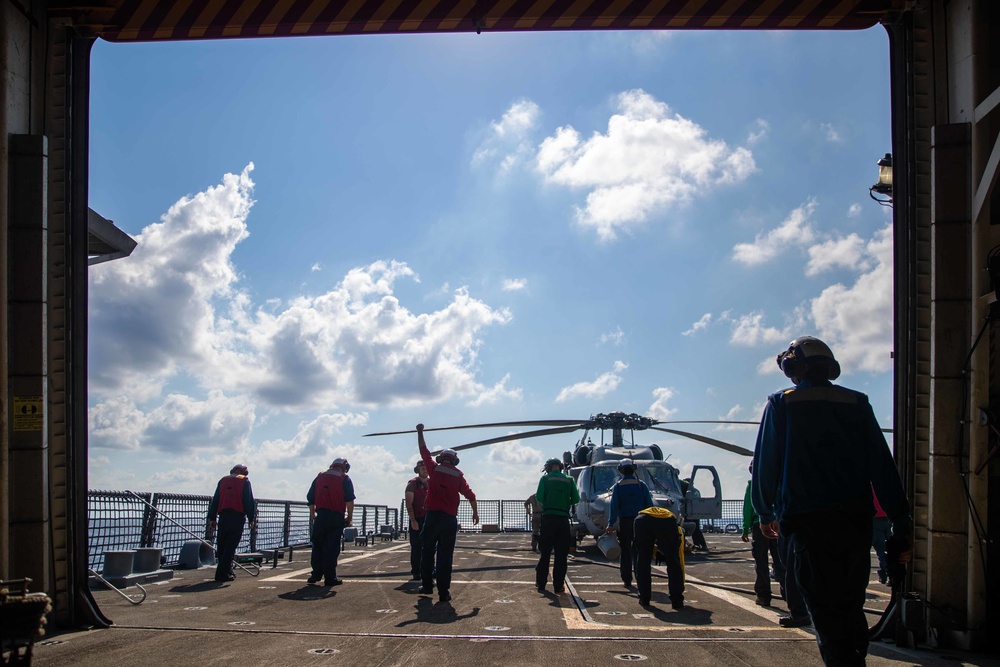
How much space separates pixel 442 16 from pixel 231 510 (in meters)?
8.16

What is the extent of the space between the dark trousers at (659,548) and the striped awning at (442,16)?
18.2 ft

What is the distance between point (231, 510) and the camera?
12.6 m

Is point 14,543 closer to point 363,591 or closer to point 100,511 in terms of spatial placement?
point 363,591

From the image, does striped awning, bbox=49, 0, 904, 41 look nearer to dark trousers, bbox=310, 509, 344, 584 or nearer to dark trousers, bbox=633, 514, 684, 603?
dark trousers, bbox=633, 514, 684, 603

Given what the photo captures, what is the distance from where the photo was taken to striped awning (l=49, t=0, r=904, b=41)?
7707mm

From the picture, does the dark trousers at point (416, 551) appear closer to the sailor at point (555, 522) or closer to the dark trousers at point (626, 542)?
the sailor at point (555, 522)

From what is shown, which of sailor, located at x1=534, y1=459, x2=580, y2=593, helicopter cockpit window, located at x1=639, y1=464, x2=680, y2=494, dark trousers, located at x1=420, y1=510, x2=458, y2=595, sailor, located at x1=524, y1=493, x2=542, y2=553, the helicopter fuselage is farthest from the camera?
sailor, located at x1=524, y1=493, x2=542, y2=553

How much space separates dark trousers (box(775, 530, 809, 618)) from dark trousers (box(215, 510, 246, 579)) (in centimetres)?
818

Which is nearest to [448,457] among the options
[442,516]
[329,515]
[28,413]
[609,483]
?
[442,516]

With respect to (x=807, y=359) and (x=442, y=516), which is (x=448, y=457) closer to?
(x=442, y=516)

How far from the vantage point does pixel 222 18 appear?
25.8ft

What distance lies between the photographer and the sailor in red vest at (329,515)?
11.8 metres

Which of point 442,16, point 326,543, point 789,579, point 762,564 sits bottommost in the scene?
point 326,543

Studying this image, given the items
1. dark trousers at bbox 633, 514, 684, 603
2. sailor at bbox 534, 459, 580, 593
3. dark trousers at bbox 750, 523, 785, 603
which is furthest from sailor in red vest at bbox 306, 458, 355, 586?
dark trousers at bbox 750, 523, 785, 603
